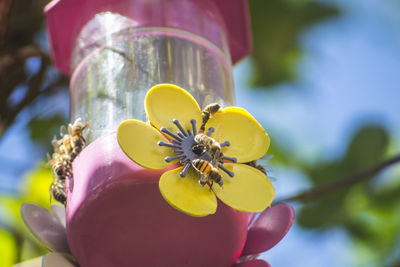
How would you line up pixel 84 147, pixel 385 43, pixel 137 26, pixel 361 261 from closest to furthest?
1. pixel 84 147
2. pixel 137 26
3. pixel 361 261
4. pixel 385 43

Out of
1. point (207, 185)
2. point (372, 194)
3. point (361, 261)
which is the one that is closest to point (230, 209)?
point (207, 185)

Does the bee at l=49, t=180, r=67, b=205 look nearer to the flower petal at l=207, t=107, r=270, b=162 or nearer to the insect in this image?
the insect

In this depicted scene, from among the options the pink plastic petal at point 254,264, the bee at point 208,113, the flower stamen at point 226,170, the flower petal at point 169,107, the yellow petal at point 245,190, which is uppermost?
the flower petal at point 169,107

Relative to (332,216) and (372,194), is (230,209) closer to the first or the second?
(332,216)

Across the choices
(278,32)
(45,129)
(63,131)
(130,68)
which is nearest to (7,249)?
(45,129)

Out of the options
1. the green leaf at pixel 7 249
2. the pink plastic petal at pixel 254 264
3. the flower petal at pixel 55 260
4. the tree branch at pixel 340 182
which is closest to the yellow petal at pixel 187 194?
the pink plastic petal at pixel 254 264

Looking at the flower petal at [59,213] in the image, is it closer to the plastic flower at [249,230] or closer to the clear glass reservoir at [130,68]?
the plastic flower at [249,230]

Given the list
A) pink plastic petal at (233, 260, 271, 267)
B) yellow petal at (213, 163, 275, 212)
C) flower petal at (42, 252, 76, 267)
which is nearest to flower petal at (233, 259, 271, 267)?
pink plastic petal at (233, 260, 271, 267)
